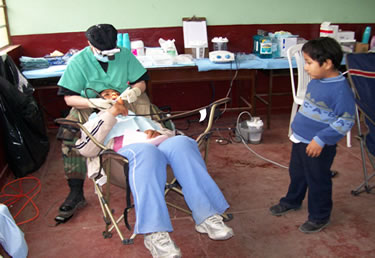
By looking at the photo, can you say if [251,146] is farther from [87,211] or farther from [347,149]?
[87,211]

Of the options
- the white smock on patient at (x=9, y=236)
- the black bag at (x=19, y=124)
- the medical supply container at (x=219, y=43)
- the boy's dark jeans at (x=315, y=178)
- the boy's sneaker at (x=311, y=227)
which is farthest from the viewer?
the medical supply container at (x=219, y=43)

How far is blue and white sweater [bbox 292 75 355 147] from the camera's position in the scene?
5.21ft

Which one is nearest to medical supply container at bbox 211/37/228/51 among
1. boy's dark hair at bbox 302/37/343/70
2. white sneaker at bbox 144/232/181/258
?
boy's dark hair at bbox 302/37/343/70

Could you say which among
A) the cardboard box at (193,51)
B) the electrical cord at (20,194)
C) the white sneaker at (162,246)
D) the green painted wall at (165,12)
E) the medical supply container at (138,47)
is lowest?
the electrical cord at (20,194)

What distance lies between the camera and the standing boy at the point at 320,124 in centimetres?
160

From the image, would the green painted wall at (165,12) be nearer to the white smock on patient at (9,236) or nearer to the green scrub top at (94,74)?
the green scrub top at (94,74)

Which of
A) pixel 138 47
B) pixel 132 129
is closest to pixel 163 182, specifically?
pixel 132 129

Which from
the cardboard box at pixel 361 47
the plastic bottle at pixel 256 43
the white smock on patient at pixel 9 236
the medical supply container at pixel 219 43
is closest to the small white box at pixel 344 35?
the cardboard box at pixel 361 47

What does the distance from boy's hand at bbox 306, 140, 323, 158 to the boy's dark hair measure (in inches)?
15.0

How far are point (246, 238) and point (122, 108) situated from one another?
3.27 feet

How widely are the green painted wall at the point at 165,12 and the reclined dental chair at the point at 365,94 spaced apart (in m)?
1.47

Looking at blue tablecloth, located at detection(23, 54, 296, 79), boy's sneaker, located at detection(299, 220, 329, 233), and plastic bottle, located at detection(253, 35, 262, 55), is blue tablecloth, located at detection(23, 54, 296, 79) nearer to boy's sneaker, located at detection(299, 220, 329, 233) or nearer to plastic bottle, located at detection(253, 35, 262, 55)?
plastic bottle, located at detection(253, 35, 262, 55)

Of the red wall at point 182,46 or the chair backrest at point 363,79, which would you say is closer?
the chair backrest at point 363,79

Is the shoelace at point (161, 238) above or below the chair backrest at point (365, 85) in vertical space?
below
